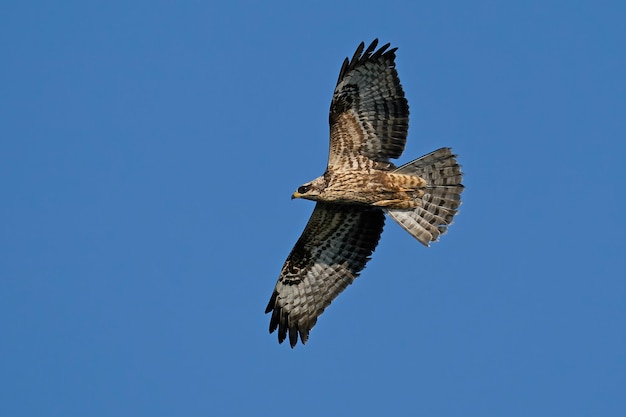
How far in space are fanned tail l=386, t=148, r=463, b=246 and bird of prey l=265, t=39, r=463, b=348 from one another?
1 cm

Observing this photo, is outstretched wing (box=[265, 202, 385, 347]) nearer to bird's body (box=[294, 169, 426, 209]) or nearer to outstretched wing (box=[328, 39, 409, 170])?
bird's body (box=[294, 169, 426, 209])

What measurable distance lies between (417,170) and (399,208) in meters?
0.54

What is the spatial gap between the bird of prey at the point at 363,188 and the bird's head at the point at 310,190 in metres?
0.01

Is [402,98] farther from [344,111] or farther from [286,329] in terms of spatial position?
[286,329]

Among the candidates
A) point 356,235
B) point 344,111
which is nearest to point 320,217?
point 356,235

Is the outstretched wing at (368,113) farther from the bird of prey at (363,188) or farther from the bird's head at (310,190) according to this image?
the bird's head at (310,190)

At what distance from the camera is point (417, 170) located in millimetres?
15875

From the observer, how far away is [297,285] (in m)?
16.6

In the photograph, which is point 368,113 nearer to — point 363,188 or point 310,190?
point 363,188

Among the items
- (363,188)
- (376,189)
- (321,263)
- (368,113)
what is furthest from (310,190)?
(321,263)

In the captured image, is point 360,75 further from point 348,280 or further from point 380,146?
point 348,280

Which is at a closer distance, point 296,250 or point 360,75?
point 360,75

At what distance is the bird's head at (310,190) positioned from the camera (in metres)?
15.3

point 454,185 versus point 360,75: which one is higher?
point 360,75
